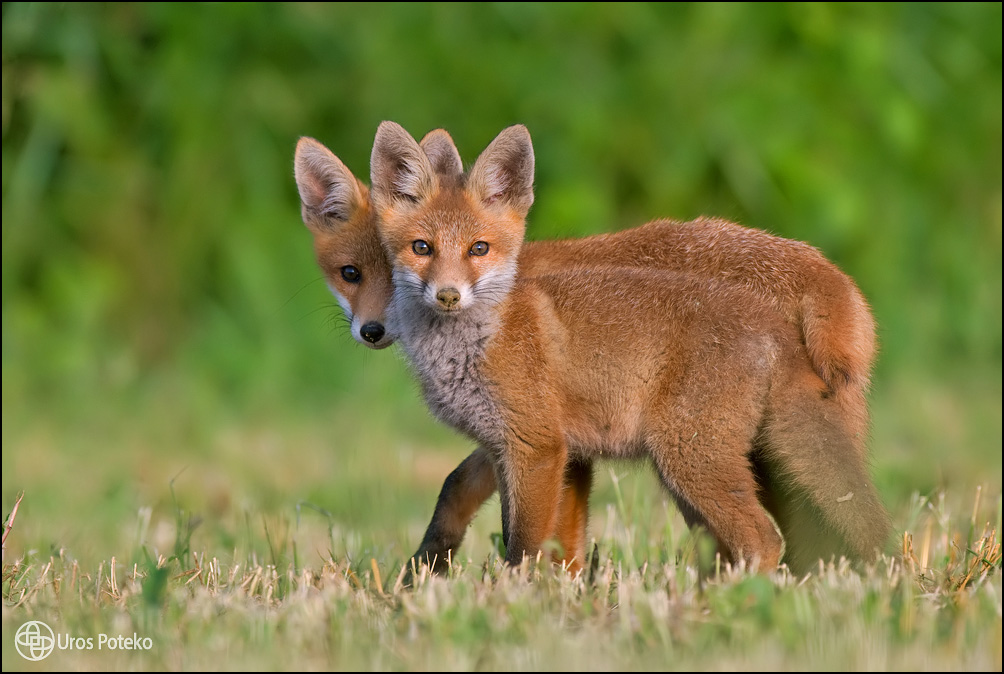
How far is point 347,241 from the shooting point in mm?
5227

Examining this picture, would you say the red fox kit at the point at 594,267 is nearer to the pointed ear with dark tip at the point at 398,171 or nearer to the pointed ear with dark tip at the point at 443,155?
the pointed ear with dark tip at the point at 443,155

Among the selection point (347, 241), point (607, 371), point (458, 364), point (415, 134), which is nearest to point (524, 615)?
point (607, 371)

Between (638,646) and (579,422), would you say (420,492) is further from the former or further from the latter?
(638,646)

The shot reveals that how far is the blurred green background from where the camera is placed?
29.4ft

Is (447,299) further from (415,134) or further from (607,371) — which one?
(415,134)

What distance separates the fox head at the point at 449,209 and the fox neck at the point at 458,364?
0.06m

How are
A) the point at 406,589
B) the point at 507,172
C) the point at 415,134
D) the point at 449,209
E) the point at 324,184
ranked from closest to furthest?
the point at 406,589 < the point at 449,209 < the point at 507,172 < the point at 324,184 < the point at 415,134

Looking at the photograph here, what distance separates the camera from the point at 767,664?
284 centimetres

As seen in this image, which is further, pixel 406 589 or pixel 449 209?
pixel 449 209

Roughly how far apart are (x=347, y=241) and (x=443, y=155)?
662 mm

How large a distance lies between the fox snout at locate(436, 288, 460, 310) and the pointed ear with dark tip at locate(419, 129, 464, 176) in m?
0.72

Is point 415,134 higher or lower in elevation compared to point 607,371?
higher

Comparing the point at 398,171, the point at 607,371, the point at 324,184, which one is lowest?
the point at 607,371

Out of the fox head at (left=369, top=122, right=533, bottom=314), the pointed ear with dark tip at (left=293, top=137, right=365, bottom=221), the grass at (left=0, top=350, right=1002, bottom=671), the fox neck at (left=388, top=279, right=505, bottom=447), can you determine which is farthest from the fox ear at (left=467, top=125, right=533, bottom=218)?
the grass at (left=0, top=350, right=1002, bottom=671)
